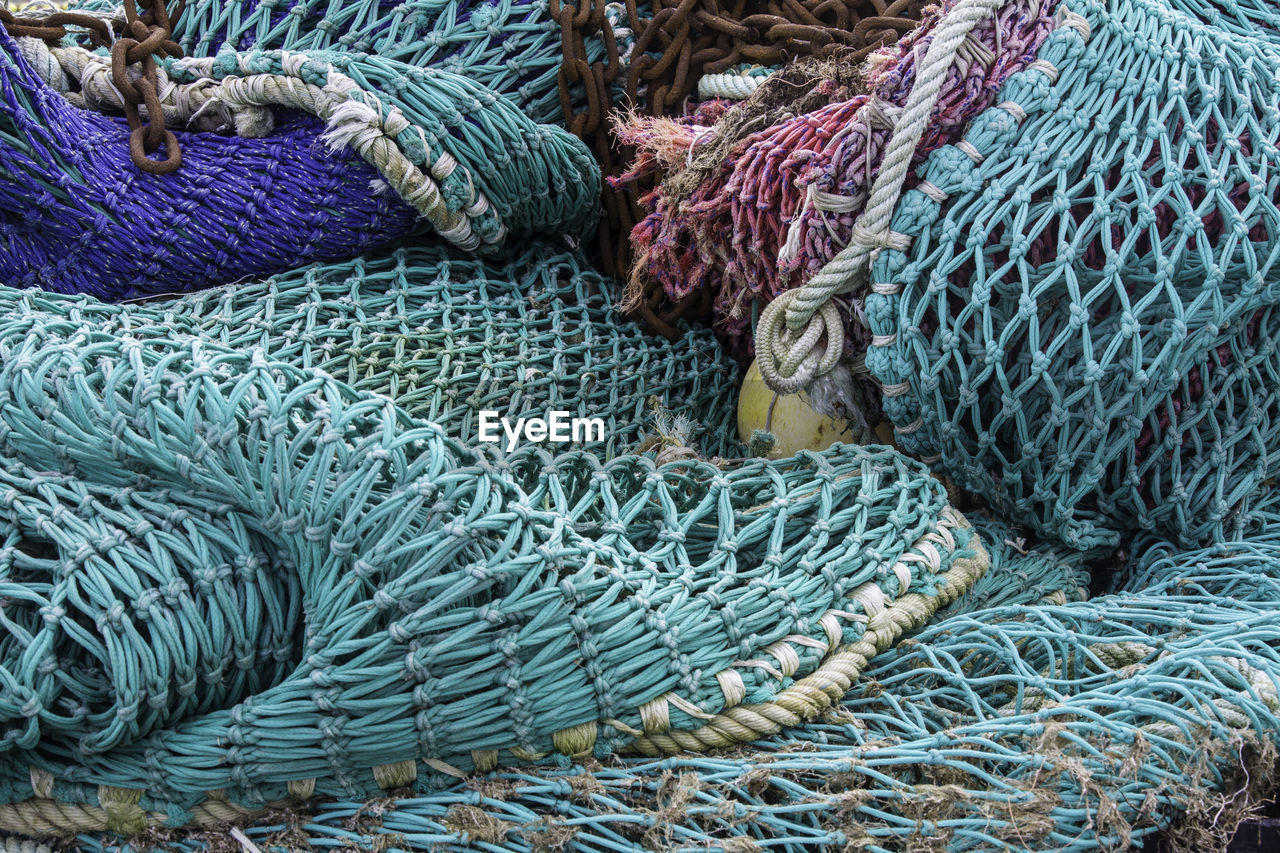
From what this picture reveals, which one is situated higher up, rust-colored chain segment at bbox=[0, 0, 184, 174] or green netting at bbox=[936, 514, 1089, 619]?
rust-colored chain segment at bbox=[0, 0, 184, 174]

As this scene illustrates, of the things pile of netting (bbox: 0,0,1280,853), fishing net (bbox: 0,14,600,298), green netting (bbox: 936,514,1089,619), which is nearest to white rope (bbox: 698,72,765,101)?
pile of netting (bbox: 0,0,1280,853)

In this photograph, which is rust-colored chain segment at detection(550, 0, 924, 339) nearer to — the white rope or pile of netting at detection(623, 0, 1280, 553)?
the white rope

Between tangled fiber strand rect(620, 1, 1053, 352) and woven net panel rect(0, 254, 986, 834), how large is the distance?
43 cm

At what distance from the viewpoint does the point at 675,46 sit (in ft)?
5.32

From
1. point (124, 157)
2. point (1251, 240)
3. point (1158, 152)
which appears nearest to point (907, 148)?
point (1158, 152)

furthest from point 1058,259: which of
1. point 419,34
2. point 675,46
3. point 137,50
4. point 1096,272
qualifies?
point 137,50

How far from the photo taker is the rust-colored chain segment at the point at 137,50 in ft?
4.61

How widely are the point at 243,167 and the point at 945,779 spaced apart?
43.2 inches

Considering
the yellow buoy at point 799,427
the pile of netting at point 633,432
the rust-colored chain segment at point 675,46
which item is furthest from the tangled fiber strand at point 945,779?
the rust-colored chain segment at point 675,46

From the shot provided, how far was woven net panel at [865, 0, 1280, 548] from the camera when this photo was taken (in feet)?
3.83

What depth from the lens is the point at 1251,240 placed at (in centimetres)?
120

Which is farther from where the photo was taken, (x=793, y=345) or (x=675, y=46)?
(x=675, y=46)

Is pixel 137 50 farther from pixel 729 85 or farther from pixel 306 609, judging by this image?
pixel 306 609

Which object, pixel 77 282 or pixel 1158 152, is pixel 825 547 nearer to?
pixel 1158 152
